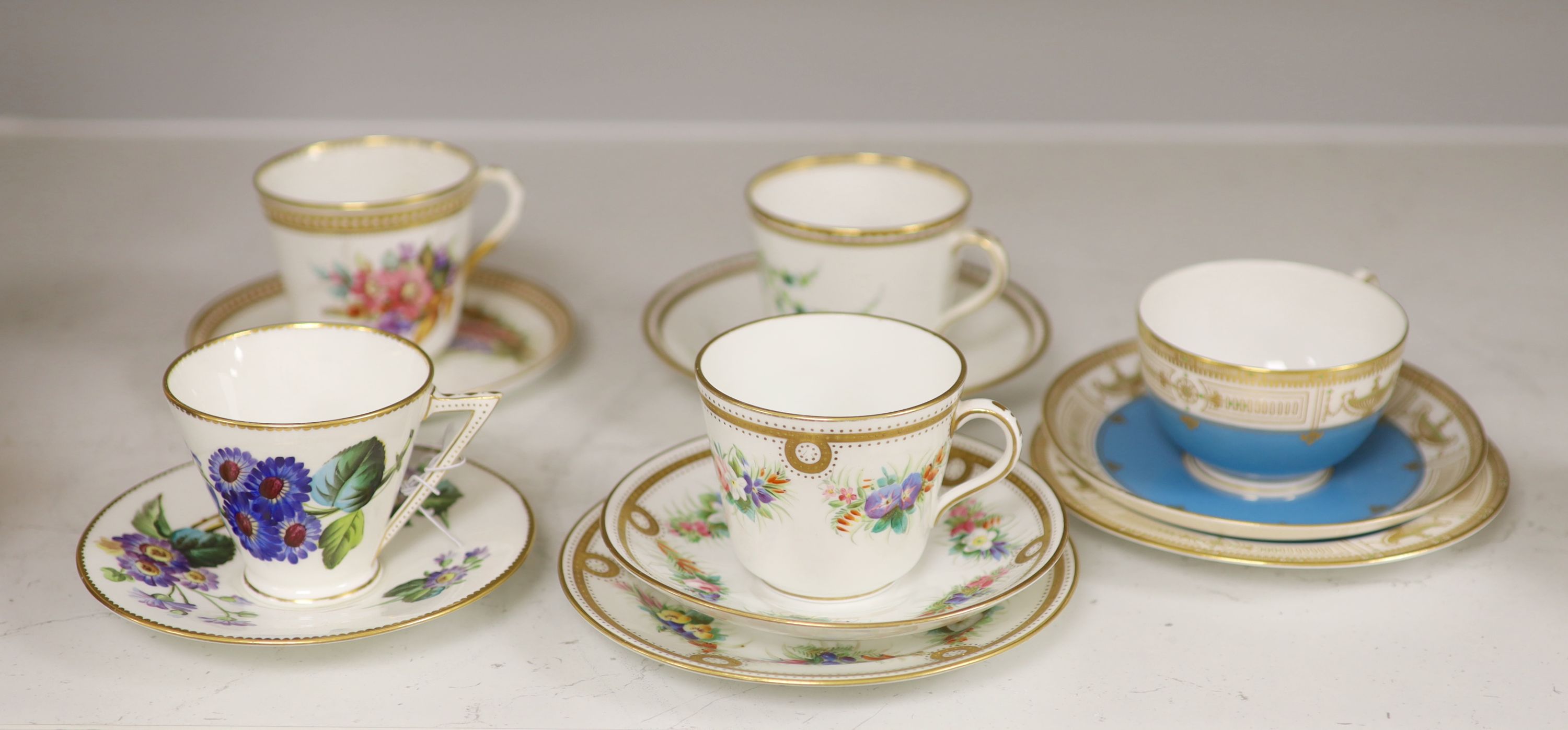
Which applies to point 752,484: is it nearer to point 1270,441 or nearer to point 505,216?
point 1270,441

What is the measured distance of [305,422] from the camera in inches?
38.0

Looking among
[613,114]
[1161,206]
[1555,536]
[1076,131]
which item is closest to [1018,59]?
[1076,131]

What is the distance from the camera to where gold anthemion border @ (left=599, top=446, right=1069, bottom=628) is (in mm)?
890

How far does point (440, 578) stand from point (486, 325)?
54 centimetres

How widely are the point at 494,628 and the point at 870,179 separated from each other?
0.69 m

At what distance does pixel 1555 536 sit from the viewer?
1.12 metres

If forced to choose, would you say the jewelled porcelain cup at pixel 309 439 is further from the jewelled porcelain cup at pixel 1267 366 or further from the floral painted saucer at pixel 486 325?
the jewelled porcelain cup at pixel 1267 366

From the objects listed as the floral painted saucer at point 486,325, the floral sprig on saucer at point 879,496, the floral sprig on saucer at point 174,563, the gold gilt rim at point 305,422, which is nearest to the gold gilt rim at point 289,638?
the floral sprig on saucer at point 174,563

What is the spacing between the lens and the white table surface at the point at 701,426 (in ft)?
3.04

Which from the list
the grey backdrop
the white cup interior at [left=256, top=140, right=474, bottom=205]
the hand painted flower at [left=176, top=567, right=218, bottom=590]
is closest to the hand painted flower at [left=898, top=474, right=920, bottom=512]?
the hand painted flower at [left=176, top=567, right=218, bottom=590]

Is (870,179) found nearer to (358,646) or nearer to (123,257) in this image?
(358,646)

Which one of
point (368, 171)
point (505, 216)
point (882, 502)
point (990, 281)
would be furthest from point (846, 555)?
point (368, 171)

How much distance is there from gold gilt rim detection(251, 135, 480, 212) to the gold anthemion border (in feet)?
1.35

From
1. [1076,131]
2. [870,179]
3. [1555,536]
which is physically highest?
[870,179]
